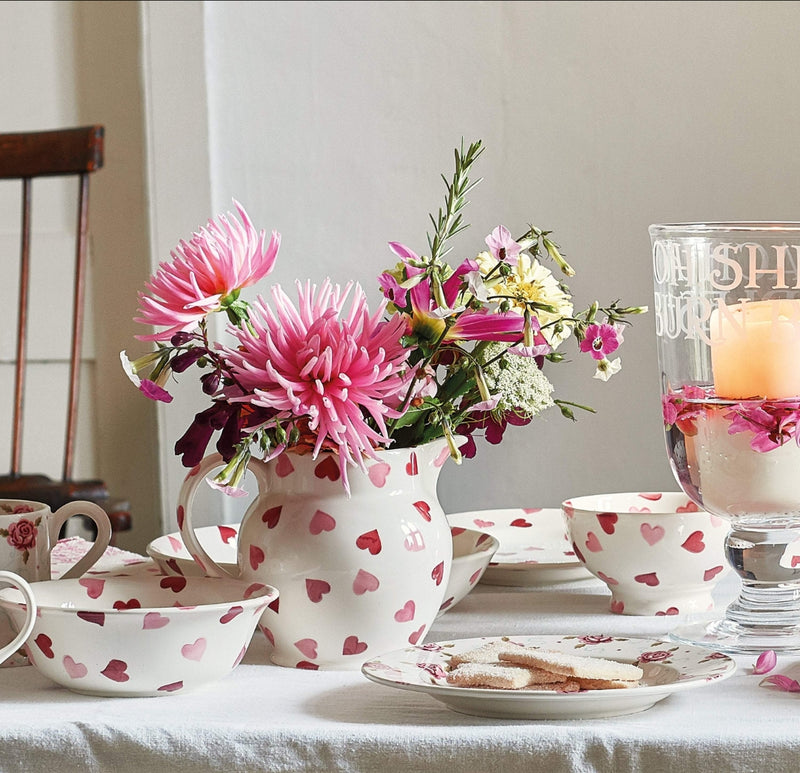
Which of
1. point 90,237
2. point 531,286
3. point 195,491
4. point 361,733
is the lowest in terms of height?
point 361,733

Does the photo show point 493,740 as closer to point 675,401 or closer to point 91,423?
point 675,401

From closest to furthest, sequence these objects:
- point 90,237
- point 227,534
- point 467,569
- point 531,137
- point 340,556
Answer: point 340,556, point 467,569, point 227,534, point 531,137, point 90,237

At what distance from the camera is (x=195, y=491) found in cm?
63

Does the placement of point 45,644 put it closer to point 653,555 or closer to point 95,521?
point 95,521

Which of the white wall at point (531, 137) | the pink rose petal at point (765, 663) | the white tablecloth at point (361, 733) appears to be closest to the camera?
the white tablecloth at point (361, 733)

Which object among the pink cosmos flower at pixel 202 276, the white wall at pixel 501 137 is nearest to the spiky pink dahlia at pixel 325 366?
the pink cosmos flower at pixel 202 276

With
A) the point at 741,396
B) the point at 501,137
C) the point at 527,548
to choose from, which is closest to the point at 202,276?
the point at 741,396

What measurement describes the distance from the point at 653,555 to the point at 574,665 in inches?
8.5

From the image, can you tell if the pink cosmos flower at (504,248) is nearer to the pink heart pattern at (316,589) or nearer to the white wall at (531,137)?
the pink heart pattern at (316,589)

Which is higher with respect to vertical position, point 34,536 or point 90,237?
point 90,237

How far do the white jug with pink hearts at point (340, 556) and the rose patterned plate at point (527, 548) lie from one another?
0.21 m

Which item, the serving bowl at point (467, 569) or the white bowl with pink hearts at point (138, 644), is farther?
the serving bowl at point (467, 569)

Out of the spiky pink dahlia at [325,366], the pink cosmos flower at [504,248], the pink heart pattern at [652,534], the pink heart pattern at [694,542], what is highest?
the pink cosmos flower at [504,248]

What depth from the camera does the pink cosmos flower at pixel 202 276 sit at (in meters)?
0.57
